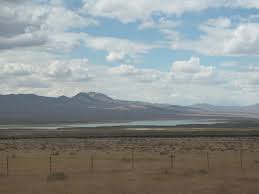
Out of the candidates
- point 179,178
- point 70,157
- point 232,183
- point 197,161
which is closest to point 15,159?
point 70,157

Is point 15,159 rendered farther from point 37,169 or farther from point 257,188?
point 257,188

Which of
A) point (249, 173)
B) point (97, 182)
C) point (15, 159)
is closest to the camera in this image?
point (97, 182)

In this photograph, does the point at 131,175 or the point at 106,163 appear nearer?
the point at 131,175

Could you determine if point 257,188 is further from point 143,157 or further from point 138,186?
point 143,157

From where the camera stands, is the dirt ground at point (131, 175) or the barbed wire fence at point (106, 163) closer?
the dirt ground at point (131, 175)

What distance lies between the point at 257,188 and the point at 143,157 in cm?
2146

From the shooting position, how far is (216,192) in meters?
25.9

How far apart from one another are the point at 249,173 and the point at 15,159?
22.9 meters

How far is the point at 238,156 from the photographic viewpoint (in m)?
48.2

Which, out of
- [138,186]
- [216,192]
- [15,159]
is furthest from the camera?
[15,159]

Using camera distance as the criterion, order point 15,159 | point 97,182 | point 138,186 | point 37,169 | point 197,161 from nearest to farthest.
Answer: point 138,186 → point 97,182 → point 37,169 → point 197,161 → point 15,159

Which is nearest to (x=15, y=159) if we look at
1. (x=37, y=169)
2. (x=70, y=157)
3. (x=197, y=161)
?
(x=70, y=157)

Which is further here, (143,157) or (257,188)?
(143,157)

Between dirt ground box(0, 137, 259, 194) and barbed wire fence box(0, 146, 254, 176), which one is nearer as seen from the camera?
dirt ground box(0, 137, 259, 194)
